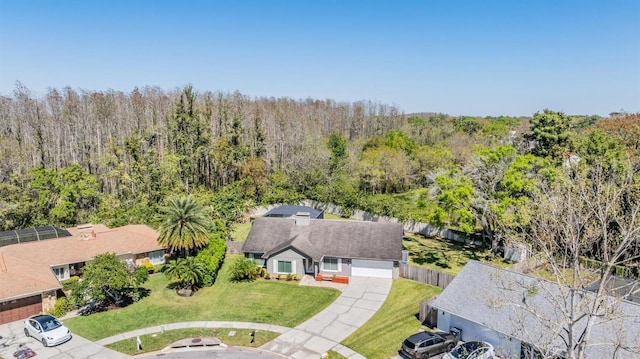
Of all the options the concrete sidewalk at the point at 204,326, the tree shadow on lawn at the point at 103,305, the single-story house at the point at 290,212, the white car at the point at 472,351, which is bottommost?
the concrete sidewalk at the point at 204,326

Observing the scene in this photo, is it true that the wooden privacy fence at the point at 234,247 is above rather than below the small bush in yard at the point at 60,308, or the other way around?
above

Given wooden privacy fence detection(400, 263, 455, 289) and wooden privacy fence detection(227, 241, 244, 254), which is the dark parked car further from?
wooden privacy fence detection(227, 241, 244, 254)

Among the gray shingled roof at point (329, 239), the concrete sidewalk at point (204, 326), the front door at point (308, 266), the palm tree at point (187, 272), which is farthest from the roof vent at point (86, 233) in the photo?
the front door at point (308, 266)

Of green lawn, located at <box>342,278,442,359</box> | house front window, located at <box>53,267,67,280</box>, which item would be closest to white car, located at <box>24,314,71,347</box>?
house front window, located at <box>53,267,67,280</box>

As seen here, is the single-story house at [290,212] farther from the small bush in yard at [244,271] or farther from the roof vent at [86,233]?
the roof vent at [86,233]

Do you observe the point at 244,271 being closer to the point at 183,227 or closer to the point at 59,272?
the point at 183,227

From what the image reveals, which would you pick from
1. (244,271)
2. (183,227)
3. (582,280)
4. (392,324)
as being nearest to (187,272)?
(244,271)

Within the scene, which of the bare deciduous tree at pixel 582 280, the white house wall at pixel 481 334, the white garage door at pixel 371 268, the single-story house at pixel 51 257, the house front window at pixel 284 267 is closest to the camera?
the bare deciduous tree at pixel 582 280
